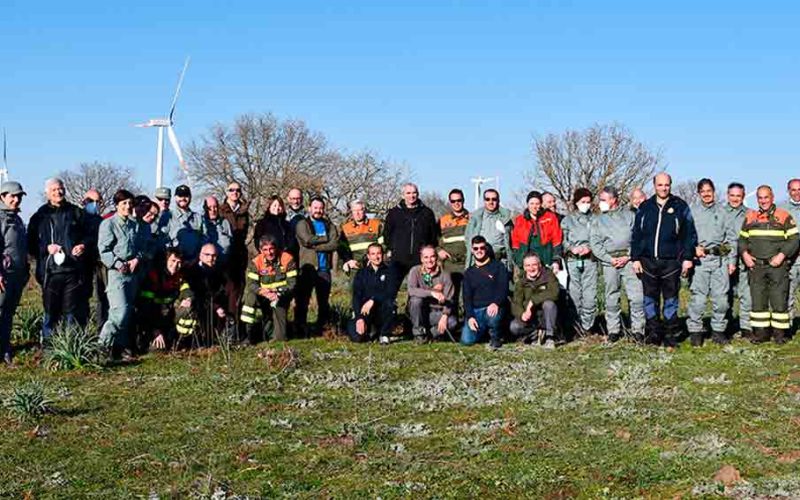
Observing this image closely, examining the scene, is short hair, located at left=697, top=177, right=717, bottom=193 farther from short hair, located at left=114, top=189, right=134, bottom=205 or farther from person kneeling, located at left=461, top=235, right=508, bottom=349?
short hair, located at left=114, top=189, right=134, bottom=205

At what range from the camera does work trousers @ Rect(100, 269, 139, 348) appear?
9.70m

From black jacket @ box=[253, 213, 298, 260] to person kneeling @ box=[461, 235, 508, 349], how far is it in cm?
243

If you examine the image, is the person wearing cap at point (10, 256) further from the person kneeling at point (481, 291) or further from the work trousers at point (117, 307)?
the person kneeling at point (481, 291)

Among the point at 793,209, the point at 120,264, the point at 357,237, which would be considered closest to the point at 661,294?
the point at 793,209

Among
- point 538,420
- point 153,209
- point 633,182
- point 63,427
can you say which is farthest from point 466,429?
point 633,182

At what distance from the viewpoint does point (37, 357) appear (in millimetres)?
9945

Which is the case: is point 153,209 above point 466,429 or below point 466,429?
above

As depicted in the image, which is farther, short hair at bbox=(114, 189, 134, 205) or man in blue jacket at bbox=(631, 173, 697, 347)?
man in blue jacket at bbox=(631, 173, 697, 347)

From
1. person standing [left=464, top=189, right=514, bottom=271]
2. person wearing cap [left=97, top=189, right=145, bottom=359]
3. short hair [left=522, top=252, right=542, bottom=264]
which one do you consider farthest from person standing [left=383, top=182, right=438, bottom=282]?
person wearing cap [left=97, top=189, right=145, bottom=359]

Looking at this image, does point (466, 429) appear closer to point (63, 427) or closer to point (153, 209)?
point (63, 427)

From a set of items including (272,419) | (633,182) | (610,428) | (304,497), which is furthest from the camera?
(633,182)

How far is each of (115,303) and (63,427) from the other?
3053 mm

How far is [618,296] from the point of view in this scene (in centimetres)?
1091

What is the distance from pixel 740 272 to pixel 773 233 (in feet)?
2.73
